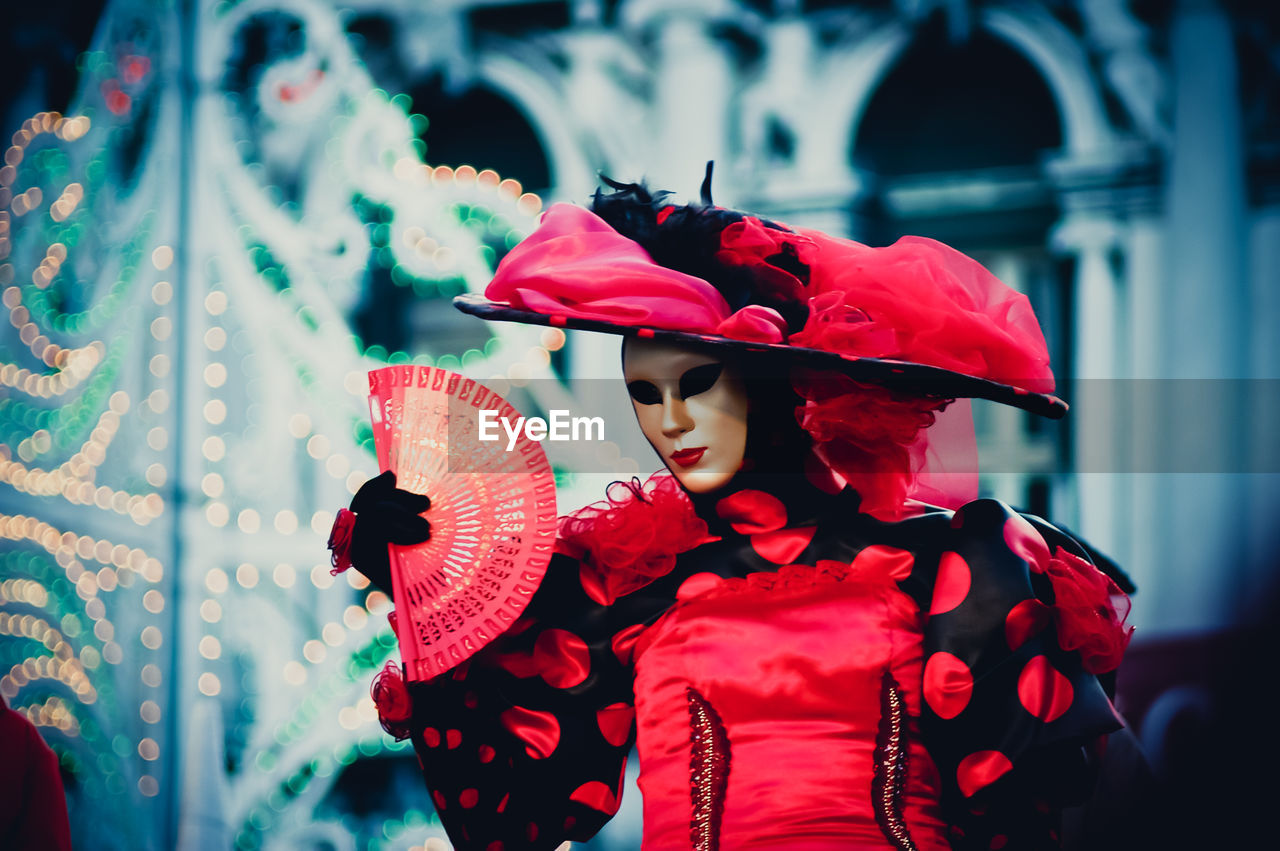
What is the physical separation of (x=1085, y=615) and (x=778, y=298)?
0.41 m

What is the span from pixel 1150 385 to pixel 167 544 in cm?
211

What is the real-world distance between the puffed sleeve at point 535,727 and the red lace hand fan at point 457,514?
0.09 meters

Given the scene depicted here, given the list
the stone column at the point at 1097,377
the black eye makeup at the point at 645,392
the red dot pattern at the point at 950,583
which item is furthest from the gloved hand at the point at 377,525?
the stone column at the point at 1097,377

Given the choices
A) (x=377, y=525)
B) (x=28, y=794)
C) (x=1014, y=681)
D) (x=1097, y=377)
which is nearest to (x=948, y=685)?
(x=1014, y=681)

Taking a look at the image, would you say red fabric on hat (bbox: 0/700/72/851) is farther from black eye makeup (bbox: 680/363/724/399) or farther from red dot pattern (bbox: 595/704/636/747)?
black eye makeup (bbox: 680/363/724/399)

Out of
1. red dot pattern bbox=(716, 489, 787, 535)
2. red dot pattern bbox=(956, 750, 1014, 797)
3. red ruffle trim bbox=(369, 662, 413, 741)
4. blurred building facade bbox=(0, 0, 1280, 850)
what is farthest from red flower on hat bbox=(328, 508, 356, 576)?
blurred building facade bbox=(0, 0, 1280, 850)

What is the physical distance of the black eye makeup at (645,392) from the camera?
42.5 inches

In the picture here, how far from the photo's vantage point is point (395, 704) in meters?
1.09

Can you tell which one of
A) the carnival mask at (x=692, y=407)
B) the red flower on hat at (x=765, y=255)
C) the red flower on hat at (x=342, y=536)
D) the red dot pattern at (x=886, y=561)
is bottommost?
the red dot pattern at (x=886, y=561)

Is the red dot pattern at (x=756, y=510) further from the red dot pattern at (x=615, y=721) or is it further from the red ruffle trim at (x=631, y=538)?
the red dot pattern at (x=615, y=721)

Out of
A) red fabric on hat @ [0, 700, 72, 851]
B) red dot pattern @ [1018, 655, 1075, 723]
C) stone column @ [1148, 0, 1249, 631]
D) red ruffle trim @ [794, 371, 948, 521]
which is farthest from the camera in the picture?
stone column @ [1148, 0, 1249, 631]

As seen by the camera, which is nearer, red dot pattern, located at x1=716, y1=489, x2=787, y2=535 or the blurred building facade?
red dot pattern, located at x1=716, y1=489, x2=787, y2=535

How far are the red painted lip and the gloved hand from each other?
0.25 meters

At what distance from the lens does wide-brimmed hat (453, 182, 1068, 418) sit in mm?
975
